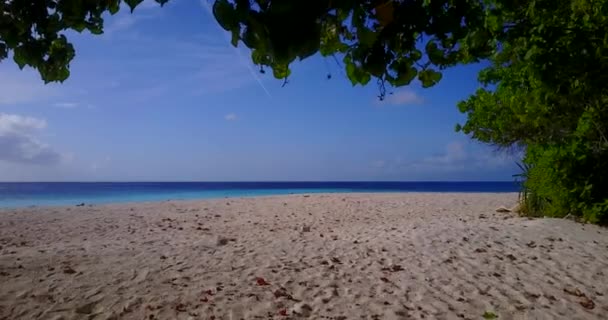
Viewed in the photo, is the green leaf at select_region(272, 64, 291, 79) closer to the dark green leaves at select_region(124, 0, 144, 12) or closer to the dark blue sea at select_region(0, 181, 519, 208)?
the dark green leaves at select_region(124, 0, 144, 12)

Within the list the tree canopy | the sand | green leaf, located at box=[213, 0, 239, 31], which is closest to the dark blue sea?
the sand

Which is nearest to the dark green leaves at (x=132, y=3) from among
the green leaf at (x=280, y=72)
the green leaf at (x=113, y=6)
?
the green leaf at (x=113, y=6)

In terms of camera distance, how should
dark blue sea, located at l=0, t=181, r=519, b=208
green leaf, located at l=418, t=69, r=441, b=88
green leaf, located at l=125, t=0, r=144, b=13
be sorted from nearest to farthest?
green leaf, located at l=125, t=0, r=144, b=13 < green leaf, located at l=418, t=69, r=441, b=88 < dark blue sea, located at l=0, t=181, r=519, b=208

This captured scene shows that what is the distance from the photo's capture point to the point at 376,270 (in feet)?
17.5

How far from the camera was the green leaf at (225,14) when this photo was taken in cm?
129

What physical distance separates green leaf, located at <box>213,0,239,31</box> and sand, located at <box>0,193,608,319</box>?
321cm

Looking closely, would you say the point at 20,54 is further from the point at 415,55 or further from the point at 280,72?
the point at 415,55

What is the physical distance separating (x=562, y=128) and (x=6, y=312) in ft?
38.1

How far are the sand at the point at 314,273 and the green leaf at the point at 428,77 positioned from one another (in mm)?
2625

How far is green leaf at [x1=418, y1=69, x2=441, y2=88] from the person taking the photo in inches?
80.4

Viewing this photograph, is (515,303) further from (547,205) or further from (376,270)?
(547,205)

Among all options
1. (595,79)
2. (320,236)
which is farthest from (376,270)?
(595,79)

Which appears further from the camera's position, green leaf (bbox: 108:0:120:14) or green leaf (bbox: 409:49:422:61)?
green leaf (bbox: 108:0:120:14)

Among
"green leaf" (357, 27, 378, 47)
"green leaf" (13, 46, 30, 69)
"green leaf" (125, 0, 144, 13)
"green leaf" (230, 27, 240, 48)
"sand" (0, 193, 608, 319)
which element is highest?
"green leaf" (125, 0, 144, 13)
